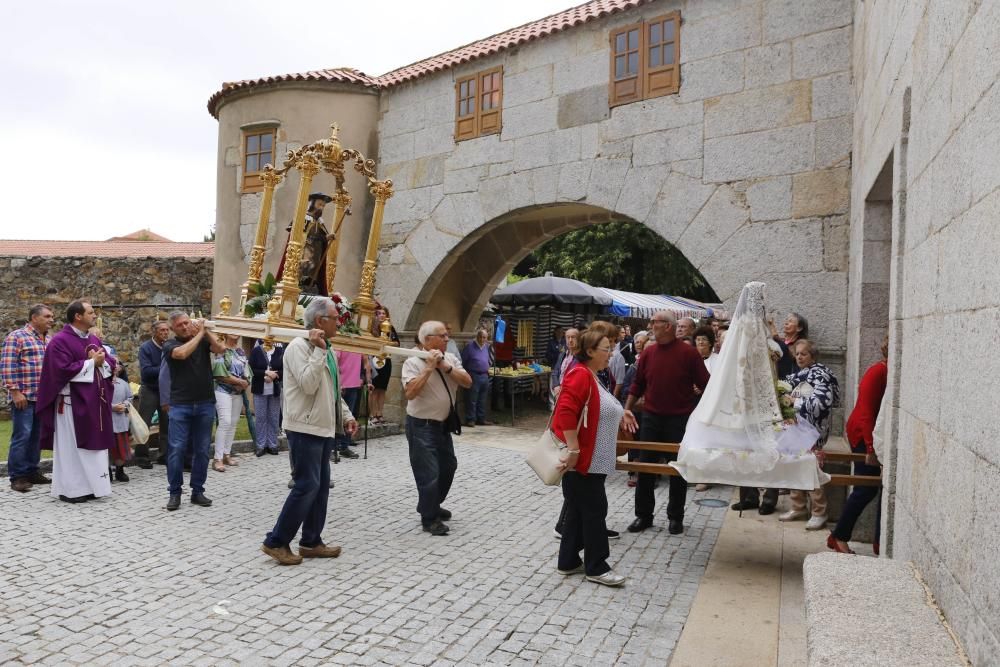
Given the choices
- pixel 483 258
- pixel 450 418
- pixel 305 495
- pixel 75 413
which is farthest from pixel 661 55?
pixel 75 413

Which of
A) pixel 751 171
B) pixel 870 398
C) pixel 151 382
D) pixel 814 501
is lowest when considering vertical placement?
pixel 814 501

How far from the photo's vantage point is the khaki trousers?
5.77 meters

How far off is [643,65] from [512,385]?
617 cm

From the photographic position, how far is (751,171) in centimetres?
787

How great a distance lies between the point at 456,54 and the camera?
36.1 ft

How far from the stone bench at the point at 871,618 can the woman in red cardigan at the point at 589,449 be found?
1.70 meters

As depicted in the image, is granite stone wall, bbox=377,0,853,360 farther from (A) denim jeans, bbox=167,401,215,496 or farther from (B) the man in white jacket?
(A) denim jeans, bbox=167,401,215,496

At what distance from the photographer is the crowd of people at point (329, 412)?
181 inches

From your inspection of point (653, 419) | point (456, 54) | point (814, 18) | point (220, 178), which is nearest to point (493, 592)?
point (653, 419)

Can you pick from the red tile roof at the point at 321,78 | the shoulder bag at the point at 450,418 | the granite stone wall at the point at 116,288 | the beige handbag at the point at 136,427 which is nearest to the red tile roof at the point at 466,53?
the red tile roof at the point at 321,78

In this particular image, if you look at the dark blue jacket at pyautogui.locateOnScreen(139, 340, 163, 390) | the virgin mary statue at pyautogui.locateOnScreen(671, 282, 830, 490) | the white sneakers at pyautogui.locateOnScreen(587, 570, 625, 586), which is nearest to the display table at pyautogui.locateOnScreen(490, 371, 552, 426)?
the dark blue jacket at pyautogui.locateOnScreen(139, 340, 163, 390)

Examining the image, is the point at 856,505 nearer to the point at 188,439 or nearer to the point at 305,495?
the point at 305,495

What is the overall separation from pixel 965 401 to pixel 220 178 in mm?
12453

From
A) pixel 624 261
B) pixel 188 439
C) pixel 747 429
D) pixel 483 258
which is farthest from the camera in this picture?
pixel 624 261
